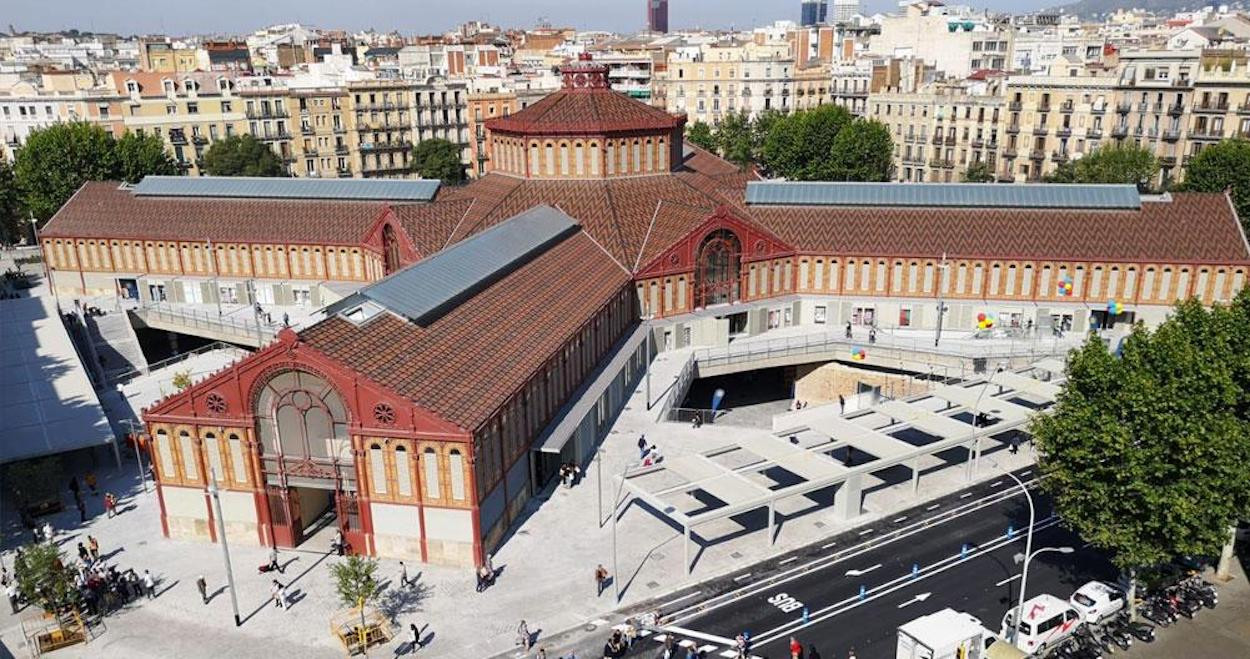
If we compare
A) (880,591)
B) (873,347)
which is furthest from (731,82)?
(880,591)

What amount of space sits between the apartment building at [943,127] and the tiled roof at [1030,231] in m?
51.7

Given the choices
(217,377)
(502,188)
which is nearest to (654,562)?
(217,377)

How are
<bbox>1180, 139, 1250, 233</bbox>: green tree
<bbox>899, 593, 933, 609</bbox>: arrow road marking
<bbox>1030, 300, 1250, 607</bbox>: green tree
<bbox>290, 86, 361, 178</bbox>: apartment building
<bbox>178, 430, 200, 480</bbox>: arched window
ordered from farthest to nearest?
<bbox>290, 86, 361, 178</bbox>: apartment building < <bbox>1180, 139, 1250, 233</bbox>: green tree < <bbox>178, 430, 200, 480</bbox>: arched window < <bbox>899, 593, 933, 609</bbox>: arrow road marking < <bbox>1030, 300, 1250, 607</bbox>: green tree

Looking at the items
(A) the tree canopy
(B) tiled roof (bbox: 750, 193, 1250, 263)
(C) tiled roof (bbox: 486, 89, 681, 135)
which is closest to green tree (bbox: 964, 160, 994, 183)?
(B) tiled roof (bbox: 750, 193, 1250, 263)

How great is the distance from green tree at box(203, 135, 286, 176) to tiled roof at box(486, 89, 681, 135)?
5573cm

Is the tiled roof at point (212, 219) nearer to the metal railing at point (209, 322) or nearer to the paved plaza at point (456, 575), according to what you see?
the metal railing at point (209, 322)

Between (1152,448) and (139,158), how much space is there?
4391 inches

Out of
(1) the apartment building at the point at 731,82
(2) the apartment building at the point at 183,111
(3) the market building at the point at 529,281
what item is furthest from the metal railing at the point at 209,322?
(1) the apartment building at the point at 731,82

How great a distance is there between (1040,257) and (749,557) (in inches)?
1744

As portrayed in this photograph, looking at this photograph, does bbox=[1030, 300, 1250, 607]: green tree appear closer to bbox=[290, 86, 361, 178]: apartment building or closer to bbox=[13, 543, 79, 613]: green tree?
bbox=[13, 543, 79, 613]: green tree

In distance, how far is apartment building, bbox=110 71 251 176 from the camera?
417 ft

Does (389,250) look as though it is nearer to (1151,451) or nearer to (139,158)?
(139,158)

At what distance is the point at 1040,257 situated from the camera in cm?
7581

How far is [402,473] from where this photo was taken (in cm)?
4400
